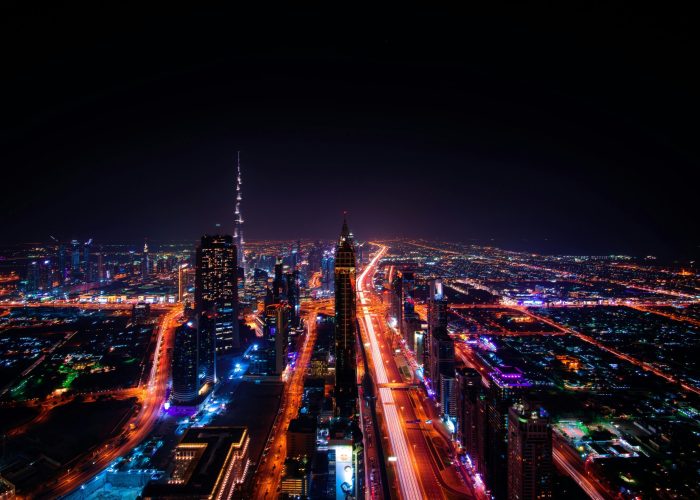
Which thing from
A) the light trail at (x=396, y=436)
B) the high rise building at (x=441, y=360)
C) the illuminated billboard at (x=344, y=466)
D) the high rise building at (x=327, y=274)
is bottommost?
the light trail at (x=396, y=436)

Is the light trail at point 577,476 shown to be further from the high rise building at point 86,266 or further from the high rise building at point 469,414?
the high rise building at point 86,266

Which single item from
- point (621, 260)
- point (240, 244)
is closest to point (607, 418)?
point (240, 244)

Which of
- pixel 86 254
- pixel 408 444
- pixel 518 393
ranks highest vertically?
pixel 86 254

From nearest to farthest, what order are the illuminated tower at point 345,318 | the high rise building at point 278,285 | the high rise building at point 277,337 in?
the illuminated tower at point 345,318 → the high rise building at point 277,337 → the high rise building at point 278,285

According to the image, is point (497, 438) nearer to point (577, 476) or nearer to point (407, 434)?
point (577, 476)

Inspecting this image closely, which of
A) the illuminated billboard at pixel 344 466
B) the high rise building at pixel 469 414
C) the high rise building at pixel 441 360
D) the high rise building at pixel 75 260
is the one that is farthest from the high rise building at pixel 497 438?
the high rise building at pixel 75 260

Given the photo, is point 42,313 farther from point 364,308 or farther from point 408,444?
point 408,444
